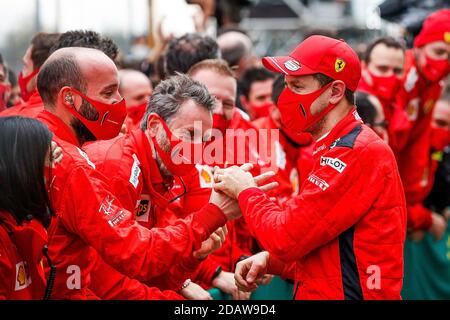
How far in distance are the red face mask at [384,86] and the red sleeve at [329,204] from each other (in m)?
4.10

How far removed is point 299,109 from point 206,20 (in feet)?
23.7

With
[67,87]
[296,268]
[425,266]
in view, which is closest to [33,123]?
[67,87]

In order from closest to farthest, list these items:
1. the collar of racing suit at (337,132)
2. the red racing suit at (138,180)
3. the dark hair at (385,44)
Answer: the collar of racing suit at (337,132)
the red racing suit at (138,180)
the dark hair at (385,44)

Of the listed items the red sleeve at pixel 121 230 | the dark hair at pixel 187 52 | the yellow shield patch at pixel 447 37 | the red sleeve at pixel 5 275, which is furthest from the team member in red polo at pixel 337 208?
the yellow shield patch at pixel 447 37

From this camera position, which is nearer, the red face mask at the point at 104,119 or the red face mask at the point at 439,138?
the red face mask at the point at 104,119

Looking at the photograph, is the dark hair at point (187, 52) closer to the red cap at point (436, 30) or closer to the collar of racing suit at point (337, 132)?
the red cap at point (436, 30)

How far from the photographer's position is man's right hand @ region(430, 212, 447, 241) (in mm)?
9375

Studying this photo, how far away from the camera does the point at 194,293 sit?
215 inches

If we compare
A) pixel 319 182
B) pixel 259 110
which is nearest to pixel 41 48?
pixel 319 182

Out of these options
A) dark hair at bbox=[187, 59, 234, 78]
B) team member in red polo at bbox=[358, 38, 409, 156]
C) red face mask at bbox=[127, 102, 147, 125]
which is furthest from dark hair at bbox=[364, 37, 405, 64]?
dark hair at bbox=[187, 59, 234, 78]

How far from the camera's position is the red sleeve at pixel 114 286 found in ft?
16.4

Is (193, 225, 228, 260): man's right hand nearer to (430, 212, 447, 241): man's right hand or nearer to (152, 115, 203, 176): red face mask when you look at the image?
(152, 115, 203, 176): red face mask

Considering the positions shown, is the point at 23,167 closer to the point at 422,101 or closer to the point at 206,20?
the point at 422,101

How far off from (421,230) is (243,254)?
11.2 ft
